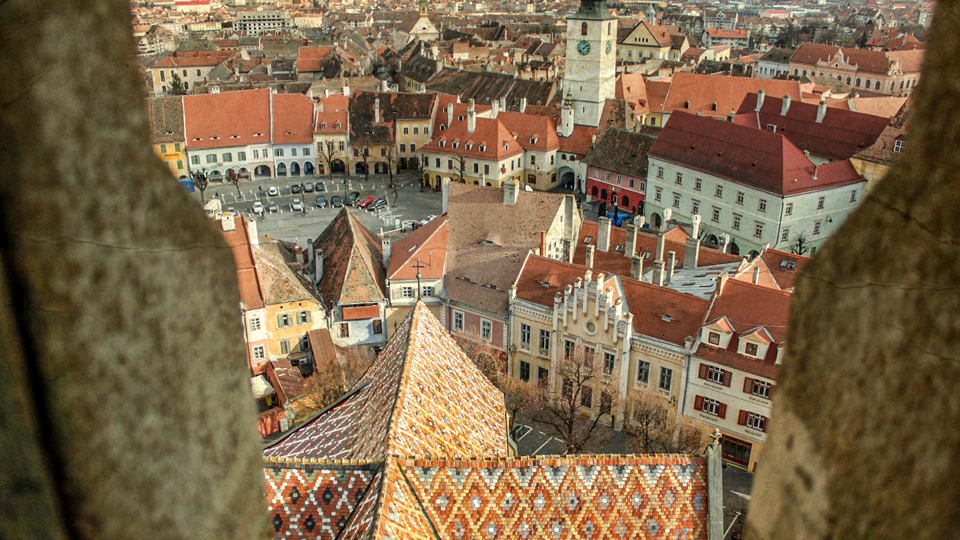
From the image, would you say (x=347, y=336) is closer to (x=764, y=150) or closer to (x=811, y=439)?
(x=764, y=150)

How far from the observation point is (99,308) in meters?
1.56

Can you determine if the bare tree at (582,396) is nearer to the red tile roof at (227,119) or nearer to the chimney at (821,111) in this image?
the chimney at (821,111)

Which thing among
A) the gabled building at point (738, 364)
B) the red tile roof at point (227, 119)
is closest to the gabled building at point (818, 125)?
the gabled building at point (738, 364)

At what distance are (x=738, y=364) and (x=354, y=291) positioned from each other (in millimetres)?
16993

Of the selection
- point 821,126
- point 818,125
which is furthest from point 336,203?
point 821,126

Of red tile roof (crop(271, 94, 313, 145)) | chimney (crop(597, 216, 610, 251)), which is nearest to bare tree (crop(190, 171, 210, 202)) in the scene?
red tile roof (crop(271, 94, 313, 145))

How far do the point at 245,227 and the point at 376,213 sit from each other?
2409cm

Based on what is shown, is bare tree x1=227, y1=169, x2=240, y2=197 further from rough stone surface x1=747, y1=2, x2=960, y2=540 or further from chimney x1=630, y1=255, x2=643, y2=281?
rough stone surface x1=747, y1=2, x2=960, y2=540

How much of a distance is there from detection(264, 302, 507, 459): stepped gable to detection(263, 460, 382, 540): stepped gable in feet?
2.00

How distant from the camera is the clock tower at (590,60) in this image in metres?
65.1

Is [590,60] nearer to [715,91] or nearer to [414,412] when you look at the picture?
[715,91]

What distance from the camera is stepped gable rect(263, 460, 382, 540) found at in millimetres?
12453

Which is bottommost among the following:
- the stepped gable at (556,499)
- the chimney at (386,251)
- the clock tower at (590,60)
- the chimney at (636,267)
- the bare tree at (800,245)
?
the bare tree at (800,245)

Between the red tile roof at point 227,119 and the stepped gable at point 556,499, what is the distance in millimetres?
58752
